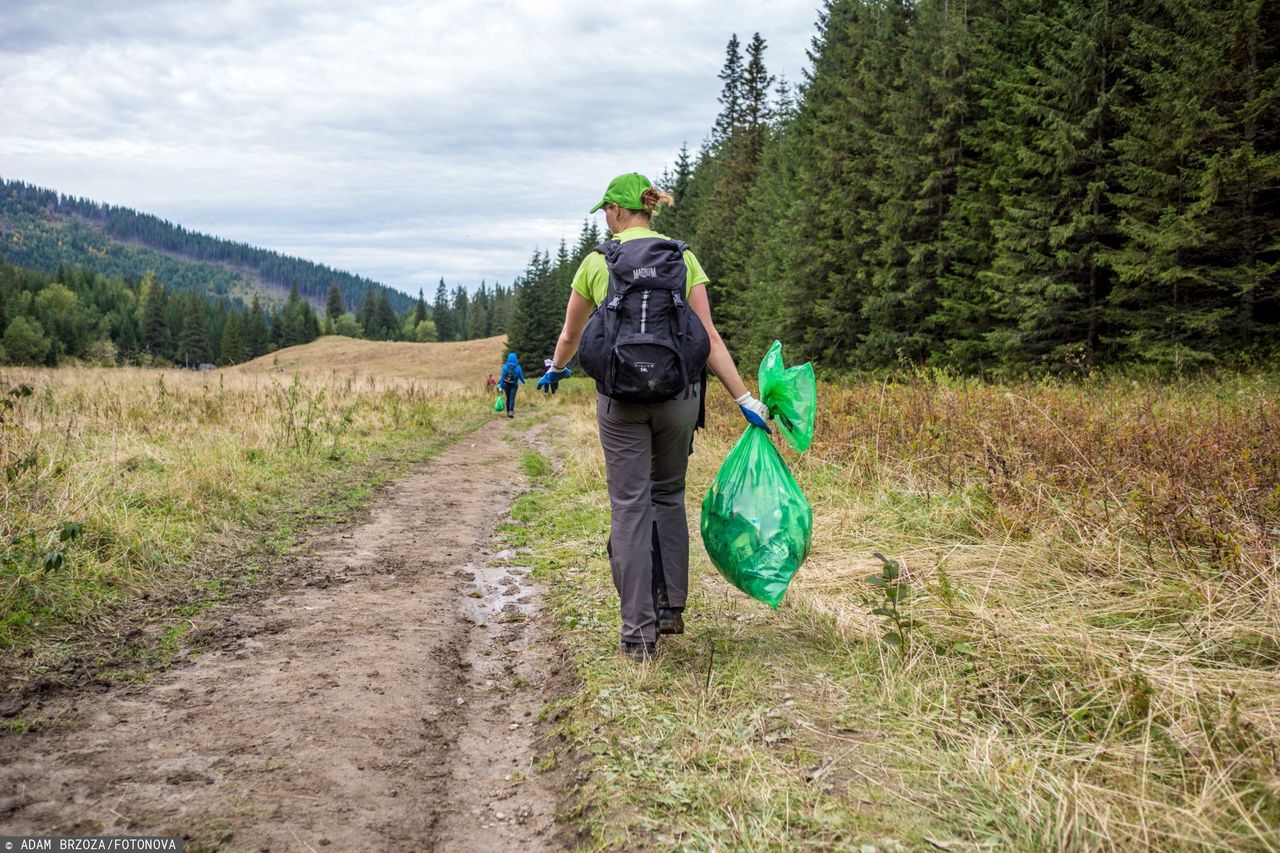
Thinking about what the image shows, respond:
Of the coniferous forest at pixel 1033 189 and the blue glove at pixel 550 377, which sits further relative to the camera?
the coniferous forest at pixel 1033 189

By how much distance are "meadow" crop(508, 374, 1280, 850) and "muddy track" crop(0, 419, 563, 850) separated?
33 centimetres

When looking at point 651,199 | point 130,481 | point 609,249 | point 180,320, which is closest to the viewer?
point 609,249

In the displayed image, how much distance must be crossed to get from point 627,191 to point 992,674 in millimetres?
2624

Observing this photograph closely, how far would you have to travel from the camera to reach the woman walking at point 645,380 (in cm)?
307

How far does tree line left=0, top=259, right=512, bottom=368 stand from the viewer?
8706cm

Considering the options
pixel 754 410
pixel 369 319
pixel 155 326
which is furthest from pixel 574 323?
pixel 369 319

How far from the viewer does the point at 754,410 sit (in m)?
3.54

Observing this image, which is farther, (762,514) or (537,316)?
(537,316)

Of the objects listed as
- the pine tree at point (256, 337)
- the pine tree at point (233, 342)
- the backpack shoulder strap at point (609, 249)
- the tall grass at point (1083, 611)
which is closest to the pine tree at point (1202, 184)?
the tall grass at point (1083, 611)

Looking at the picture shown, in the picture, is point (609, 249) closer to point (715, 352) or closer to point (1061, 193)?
point (715, 352)

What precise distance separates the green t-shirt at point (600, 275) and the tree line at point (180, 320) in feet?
281

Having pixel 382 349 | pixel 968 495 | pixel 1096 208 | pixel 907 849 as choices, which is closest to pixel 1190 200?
pixel 1096 208

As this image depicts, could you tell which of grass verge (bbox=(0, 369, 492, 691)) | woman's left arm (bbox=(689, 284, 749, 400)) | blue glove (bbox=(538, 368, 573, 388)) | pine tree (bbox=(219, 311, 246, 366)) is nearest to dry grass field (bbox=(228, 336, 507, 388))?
pine tree (bbox=(219, 311, 246, 366))

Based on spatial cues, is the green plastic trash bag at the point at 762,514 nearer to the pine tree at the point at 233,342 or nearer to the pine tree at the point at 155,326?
the pine tree at the point at 233,342
